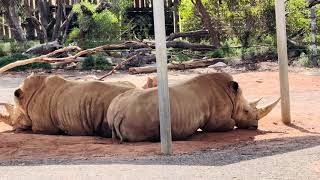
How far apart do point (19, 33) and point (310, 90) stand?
51.7ft

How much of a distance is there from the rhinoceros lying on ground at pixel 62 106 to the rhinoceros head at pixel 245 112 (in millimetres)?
1776

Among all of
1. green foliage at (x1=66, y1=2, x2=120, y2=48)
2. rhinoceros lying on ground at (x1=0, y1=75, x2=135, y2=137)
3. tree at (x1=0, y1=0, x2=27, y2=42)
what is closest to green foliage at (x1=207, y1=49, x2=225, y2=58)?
green foliage at (x1=66, y1=2, x2=120, y2=48)

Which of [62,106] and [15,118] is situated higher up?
[62,106]

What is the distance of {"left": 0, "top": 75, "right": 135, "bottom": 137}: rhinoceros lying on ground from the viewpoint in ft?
36.4

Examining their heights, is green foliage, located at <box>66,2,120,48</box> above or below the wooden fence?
below

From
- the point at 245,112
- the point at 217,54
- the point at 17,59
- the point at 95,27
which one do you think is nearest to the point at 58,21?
the point at 95,27

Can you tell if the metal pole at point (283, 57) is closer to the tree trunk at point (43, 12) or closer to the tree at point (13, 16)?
the tree at point (13, 16)

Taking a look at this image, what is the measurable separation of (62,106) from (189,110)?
2.38 meters

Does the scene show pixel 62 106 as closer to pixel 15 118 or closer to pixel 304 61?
pixel 15 118

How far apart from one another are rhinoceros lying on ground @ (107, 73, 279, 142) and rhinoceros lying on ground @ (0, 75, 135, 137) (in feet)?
2.32

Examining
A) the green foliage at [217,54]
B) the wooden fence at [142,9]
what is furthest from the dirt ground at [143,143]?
the wooden fence at [142,9]

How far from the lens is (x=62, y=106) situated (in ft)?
37.2

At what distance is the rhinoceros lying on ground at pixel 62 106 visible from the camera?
36.4 feet

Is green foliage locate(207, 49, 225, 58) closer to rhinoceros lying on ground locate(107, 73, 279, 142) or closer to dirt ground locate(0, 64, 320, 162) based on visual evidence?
dirt ground locate(0, 64, 320, 162)
